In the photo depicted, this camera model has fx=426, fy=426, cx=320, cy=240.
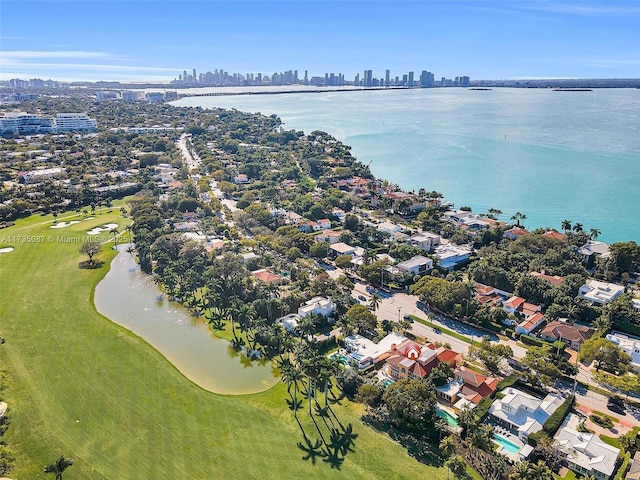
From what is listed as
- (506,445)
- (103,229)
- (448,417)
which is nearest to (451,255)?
(448,417)

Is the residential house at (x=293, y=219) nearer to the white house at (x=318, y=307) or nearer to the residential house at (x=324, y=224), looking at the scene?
the residential house at (x=324, y=224)

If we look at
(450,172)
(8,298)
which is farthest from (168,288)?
(450,172)

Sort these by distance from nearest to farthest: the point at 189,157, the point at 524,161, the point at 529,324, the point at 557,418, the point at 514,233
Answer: the point at 557,418
the point at 529,324
the point at 514,233
the point at 524,161
the point at 189,157

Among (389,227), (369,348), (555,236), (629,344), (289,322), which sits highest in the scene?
(555,236)

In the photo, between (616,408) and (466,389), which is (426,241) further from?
(616,408)

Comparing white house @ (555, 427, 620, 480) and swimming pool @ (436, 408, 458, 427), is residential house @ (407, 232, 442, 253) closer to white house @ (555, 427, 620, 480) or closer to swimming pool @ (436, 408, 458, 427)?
swimming pool @ (436, 408, 458, 427)
